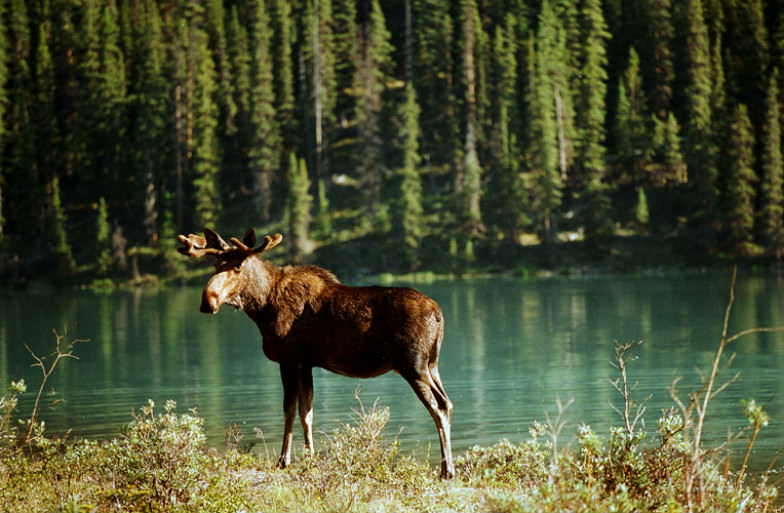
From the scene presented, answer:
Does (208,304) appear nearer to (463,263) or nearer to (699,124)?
(463,263)

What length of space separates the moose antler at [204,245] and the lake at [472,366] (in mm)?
2295

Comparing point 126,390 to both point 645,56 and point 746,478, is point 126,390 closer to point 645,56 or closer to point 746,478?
point 746,478

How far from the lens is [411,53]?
82312mm

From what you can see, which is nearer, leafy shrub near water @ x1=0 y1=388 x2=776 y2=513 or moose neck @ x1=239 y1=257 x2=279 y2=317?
leafy shrub near water @ x1=0 y1=388 x2=776 y2=513

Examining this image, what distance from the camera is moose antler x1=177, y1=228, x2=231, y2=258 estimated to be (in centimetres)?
845

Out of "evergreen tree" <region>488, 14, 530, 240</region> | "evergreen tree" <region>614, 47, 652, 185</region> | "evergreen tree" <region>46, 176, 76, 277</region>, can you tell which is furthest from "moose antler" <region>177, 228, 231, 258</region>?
"evergreen tree" <region>46, 176, 76, 277</region>

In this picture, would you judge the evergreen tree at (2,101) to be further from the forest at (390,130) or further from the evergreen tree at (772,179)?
the evergreen tree at (772,179)

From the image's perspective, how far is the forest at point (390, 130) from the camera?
68500mm

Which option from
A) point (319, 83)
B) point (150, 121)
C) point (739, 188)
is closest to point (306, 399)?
point (739, 188)

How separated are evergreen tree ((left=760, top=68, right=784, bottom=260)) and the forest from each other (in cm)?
18

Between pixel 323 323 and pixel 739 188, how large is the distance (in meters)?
59.9

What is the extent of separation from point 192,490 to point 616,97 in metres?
75.8

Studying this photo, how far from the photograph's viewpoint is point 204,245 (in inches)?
343

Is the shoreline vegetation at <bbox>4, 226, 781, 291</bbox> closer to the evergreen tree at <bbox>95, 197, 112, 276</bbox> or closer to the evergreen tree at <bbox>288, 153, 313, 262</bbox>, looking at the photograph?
the evergreen tree at <bbox>95, 197, 112, 276</bbox>
